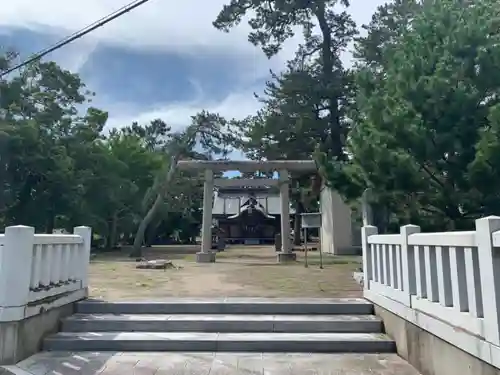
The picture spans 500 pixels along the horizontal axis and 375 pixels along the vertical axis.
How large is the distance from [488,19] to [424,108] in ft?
5.74

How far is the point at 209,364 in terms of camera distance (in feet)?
13.6

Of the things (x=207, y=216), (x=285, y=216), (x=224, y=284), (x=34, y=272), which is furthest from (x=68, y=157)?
(x=34, y=272)

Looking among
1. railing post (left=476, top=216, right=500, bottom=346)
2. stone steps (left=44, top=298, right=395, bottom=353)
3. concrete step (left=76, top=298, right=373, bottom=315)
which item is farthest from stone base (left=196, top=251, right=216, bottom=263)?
railing post (left=476, top=216, right=500, bottom=346)

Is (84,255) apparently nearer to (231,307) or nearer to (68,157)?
(231,307)

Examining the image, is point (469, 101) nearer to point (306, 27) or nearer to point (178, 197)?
point (306, 27)

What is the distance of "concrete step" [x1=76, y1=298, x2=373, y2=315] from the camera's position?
538cm

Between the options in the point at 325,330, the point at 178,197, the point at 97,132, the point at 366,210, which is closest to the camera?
the point at 325,330

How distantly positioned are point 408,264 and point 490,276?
158 cm

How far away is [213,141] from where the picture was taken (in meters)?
16.6

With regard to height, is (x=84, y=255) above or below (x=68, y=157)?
below

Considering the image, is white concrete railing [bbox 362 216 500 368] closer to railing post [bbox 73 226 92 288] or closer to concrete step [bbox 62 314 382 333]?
concrete step [bbox 62 314 382 333]

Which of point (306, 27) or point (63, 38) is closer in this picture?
point (63, 38)

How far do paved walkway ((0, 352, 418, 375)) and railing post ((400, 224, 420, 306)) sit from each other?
0.69 m

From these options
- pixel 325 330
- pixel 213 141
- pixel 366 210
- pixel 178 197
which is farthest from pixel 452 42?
pixel 178 197
